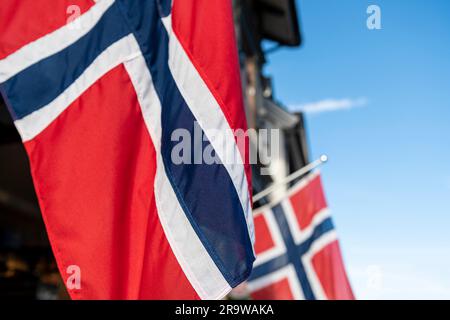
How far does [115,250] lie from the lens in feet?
8.75

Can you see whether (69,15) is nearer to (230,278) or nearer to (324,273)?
(230,278)

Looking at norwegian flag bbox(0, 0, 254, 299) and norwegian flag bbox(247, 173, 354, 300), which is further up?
norwegian flag bbox(0, 0, 254, 299)

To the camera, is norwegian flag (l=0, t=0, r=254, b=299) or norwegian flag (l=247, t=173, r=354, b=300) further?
norwegian flag (l=247, t=173, r=354, b=300)

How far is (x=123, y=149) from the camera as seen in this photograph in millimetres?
2816

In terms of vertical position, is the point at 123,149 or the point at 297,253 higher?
the point at 123,149

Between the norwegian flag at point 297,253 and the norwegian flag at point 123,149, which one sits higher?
the norwegian flag at point 123,149

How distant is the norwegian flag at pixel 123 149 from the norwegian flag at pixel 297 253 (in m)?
3.63

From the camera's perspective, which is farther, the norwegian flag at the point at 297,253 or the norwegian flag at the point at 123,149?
the norwegian flag at the point at 297,253

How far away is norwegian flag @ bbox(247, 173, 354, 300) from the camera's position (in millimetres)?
6523

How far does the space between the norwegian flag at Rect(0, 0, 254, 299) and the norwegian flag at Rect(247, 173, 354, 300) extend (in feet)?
11.9

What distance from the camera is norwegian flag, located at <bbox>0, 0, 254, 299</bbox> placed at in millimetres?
2658

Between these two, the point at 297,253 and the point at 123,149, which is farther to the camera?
the point at 297,253

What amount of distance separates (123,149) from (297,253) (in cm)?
430

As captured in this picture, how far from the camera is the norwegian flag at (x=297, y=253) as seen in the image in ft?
21.4
